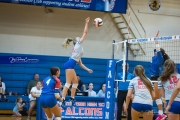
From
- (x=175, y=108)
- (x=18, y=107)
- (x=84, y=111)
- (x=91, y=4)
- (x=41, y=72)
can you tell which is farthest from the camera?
(x=41, y=72)

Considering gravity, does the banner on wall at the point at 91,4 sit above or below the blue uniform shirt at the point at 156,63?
above

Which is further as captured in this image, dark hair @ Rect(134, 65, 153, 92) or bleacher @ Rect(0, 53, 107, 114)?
bleacher @ Rect(0, 53, 107, 114)

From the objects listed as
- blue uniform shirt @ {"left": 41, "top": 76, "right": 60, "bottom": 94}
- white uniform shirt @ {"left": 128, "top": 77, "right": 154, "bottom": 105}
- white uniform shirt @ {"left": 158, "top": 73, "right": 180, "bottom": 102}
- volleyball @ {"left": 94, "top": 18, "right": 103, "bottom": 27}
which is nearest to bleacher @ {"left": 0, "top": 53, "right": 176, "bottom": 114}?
volleyball @ {"left": 94, "top": 18, "right": 103, "bottom": 27}

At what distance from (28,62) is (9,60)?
857 mm

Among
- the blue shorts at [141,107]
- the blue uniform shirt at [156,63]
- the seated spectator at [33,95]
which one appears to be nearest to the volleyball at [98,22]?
the blue uniform shirt at [156,63]

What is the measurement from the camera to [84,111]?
39.0 feet

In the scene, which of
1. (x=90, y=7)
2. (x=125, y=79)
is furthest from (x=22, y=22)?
(x=125, y=79)

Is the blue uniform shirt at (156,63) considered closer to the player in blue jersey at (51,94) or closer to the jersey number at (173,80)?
the player in blue jersey at (51,94)

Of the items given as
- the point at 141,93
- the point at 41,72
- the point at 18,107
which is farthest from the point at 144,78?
the point at 41,72

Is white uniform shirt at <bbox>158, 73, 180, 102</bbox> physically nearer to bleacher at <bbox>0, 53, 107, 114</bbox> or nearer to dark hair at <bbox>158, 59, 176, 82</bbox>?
dark hair at <bbox>158, 59, 176, 82</bbox>

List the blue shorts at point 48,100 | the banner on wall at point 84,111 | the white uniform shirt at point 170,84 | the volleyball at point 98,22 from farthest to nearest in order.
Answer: the banner on wall at point 84,111
the volleyball at point 98,22
the blue shorts at point 48,100
the white uniform shirt at point 170,84

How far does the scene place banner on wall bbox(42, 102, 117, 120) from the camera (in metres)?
11.8

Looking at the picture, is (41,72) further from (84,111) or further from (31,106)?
(84,111)

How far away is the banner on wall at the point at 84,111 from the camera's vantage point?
11.8 metres
